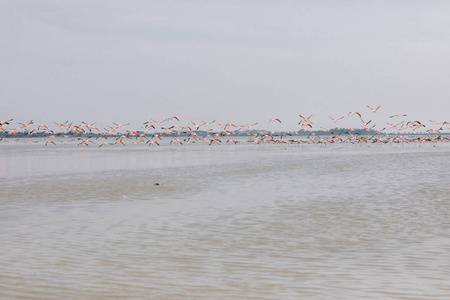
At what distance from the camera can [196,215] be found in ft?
56.1

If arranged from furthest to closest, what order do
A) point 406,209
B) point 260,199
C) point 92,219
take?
point 260,199 < point 406,209 < point 92,219

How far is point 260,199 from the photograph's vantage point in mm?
20953

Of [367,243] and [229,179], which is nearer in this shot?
[367,243]

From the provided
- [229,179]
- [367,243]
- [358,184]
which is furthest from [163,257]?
[229,179]

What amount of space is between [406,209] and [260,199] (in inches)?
205

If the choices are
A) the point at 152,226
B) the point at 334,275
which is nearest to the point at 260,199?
the point at 152,226

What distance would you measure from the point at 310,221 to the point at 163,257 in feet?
18.1

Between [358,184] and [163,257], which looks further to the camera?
[358,184]

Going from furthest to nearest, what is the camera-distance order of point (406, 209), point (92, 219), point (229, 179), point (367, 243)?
point (229, 179) < point (406, 209) < point (92, 219) < point (367, 243)

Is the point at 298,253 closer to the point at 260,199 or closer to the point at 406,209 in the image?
the point at 406,209

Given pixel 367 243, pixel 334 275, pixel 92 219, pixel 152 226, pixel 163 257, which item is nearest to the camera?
pixel 334 275

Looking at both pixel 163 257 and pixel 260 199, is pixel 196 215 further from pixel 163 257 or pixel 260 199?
pixel 163 257

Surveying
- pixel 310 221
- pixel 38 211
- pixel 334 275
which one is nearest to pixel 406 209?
pixel 310 221

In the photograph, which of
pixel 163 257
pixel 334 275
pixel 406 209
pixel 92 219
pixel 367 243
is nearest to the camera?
pixel 334 275
